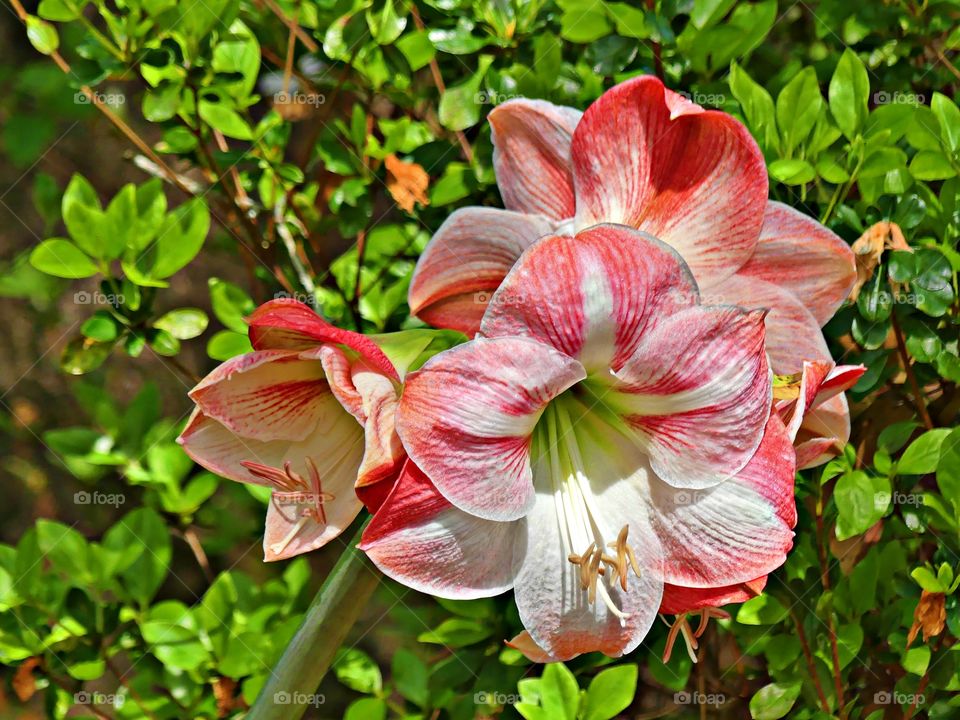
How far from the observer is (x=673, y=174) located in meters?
0.57

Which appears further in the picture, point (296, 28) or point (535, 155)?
point (296, 28)

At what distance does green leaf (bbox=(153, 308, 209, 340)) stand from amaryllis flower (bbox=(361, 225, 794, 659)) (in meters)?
0.37

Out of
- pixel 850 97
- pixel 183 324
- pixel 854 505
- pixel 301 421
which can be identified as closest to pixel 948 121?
pixel 850 97

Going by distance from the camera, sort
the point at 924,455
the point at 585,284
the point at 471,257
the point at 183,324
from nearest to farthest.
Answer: the point at 585,284
the point at 471,257
the point at 924,455
the point at 183,324

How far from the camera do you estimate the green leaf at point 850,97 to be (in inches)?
28.9

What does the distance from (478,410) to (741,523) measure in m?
0.16

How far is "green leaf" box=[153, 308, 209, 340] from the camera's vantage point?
0.80 meters

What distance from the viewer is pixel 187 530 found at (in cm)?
95

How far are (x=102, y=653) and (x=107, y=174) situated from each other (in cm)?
88

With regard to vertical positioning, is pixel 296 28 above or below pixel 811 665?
above

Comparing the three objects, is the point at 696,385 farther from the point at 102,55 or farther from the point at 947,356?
the point at 102,55

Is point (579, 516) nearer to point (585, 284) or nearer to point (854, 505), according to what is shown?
point (585, 284)

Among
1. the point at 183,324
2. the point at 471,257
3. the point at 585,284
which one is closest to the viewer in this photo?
the point at 585,284

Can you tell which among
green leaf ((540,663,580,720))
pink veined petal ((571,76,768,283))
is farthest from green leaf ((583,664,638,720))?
pink veined petal ((571,76,768,283))
